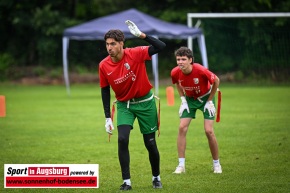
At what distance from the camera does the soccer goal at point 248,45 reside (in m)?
30.2

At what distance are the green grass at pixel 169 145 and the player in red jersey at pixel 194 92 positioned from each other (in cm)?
37

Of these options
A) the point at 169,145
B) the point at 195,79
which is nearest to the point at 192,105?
the point at 195,79

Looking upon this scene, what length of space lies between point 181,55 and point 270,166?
224 cm

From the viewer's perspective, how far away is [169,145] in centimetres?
1361

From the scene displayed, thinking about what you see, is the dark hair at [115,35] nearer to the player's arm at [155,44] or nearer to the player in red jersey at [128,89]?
the player in red jersey at [128,89]

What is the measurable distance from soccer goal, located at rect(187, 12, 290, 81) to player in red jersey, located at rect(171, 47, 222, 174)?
65.8ft

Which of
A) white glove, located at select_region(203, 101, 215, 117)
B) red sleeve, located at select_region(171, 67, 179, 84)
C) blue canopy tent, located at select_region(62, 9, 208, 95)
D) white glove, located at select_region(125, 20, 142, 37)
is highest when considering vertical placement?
white glove, located at select_region(125, 20, 142, 37)

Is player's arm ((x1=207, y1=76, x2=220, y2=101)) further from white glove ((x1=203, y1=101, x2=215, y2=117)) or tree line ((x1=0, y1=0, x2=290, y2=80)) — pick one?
tree line ((x1=0, y1=0, x2=290, y2=80))

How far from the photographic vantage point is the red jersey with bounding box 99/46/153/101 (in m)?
8.66

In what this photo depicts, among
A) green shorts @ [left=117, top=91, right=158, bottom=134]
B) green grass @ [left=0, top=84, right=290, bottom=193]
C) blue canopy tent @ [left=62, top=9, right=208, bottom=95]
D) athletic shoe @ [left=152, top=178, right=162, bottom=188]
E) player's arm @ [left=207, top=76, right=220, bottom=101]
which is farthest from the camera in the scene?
blue canopy tent @ [left=62, top=9, right=208, bottom=95]

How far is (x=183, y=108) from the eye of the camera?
10477 mm

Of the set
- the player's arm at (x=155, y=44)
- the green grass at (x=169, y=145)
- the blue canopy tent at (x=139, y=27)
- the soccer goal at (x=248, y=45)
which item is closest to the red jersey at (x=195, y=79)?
the green grass at (x=169, y=145)

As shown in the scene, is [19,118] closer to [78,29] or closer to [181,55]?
[78,29]

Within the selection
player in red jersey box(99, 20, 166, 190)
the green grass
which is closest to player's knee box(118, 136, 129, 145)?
player in red jersey box(99, 20, 166, 190)
